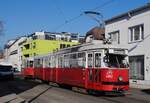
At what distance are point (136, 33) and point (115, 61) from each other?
1378cm

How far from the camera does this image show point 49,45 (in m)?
94.2

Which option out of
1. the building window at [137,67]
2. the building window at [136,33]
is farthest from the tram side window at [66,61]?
the building window at [136,33]

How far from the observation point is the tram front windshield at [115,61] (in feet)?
68.8

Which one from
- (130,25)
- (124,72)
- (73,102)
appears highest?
(130,25)

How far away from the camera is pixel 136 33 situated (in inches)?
1355

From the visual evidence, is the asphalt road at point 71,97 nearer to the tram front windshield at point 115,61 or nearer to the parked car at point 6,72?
the tram front windshield at point 115,61

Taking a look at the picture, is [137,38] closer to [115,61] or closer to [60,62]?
[60,62]

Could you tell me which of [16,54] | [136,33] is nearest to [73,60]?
[136,33]

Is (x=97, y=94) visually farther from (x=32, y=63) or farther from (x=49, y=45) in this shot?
(x=49, y=45)

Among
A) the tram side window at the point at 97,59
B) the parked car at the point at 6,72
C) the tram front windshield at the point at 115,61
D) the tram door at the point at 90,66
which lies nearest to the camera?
the tram front windshield at the point at 115,61

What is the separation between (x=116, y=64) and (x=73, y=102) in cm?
440

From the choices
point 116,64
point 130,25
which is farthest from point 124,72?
point 130,25

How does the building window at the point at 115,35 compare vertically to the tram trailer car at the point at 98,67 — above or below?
above

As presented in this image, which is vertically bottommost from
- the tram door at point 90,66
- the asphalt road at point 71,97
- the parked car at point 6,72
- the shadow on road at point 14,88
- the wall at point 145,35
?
the shadow on road at point 14,88
